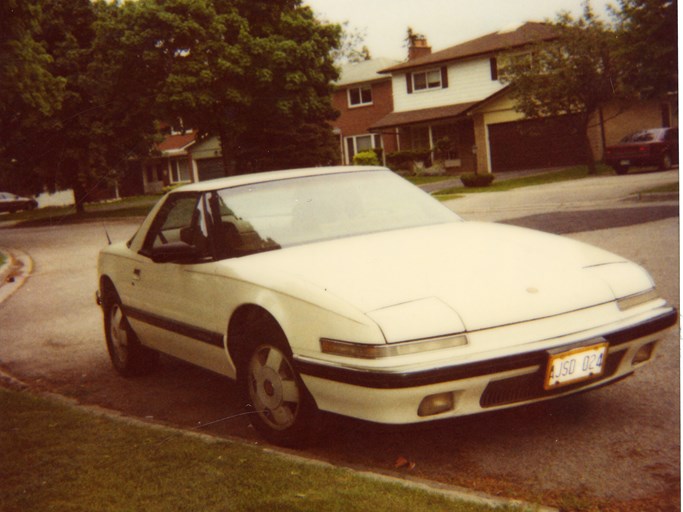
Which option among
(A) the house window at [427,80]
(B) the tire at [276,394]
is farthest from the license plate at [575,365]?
(A) the house window at [427,80]

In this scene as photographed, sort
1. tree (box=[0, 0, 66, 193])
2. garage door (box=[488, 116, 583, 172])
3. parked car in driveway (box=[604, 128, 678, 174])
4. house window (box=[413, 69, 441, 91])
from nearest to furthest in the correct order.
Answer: tree (box=[0, 0, 66, 193]) < parked car in driveway (box=[604, 128, 678, 174]) < garage door (box=[488, 116, 583, 172]) < house window (box=[413, 69, 441, 91])

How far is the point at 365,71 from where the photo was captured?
133 feet

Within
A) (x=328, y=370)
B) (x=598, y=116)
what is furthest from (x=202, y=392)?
(x=598, y=116)

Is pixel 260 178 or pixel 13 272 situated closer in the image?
pixel 260 178

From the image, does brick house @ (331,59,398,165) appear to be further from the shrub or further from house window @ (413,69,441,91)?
the shrub

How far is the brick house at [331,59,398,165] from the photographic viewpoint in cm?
4006

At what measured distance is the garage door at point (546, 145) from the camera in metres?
24.0

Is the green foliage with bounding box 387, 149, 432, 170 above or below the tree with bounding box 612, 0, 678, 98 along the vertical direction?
below

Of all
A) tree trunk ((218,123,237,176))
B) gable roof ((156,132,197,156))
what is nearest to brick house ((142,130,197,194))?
gable roof ((156,132,197,156))

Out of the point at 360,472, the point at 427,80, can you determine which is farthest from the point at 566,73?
the point at 360,472

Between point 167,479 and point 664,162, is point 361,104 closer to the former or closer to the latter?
point 664,162

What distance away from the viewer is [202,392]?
5340mm

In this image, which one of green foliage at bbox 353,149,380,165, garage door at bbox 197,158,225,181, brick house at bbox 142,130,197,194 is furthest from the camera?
green foliage at bbox 353,149,380,165

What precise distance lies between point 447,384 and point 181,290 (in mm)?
2020
